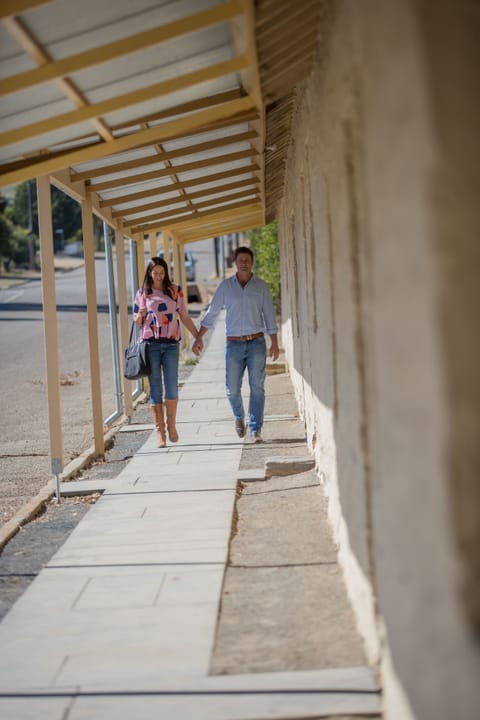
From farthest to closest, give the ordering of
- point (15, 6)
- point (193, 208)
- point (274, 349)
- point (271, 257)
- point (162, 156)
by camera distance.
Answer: point (271, 257), point (193, 208), point (274, 349), point (162, 156), point (15, 6)

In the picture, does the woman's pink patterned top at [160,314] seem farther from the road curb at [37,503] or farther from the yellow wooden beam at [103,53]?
the yellow wooden beam at [103,53]

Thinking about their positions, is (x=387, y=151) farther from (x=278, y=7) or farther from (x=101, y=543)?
(x=101, y=543)

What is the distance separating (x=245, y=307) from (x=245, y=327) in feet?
0.59

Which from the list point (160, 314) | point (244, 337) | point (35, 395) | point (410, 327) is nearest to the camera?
point (410, 327)

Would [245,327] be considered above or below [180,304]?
below

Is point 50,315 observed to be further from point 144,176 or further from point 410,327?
point 410,327

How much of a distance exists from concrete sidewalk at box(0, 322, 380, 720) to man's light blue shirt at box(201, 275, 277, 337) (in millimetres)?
1915

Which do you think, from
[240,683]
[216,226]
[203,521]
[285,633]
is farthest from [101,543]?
[216,226]

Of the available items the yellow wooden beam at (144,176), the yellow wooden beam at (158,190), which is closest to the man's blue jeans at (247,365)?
the yellow wooden beam at (158,190)

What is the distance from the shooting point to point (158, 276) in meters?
Result: 8.55

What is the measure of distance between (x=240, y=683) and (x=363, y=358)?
1298 mm

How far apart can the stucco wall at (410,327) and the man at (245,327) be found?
15.1 feet

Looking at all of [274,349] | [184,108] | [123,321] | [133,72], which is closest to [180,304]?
[274,349]

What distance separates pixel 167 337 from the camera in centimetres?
853
